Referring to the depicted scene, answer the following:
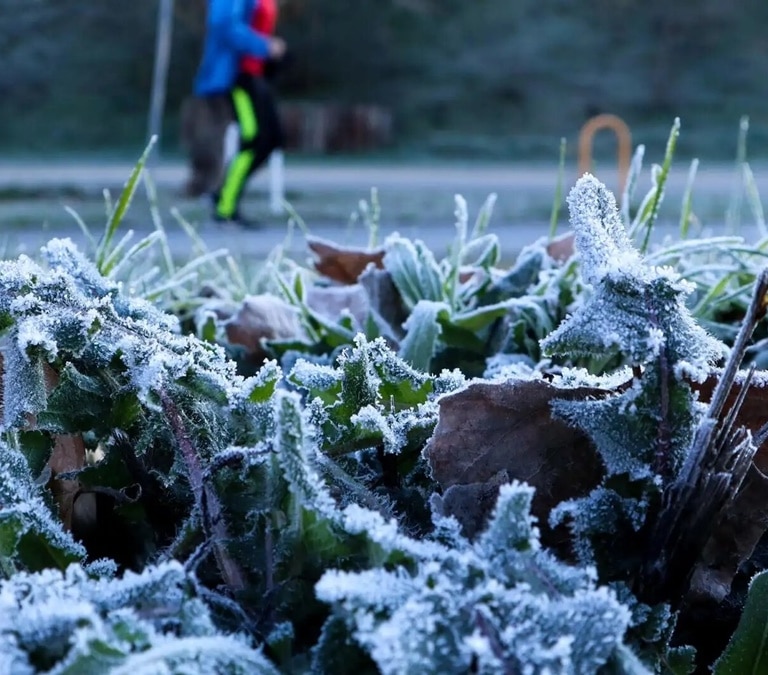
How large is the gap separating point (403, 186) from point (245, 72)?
20.0ft

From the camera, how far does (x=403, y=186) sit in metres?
15.2

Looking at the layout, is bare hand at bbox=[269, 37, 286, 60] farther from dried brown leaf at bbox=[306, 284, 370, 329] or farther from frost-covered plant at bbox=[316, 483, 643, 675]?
frost-covered plant at bbox=[316, 483, 643, 675]

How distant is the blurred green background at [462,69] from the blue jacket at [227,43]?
1396 cm

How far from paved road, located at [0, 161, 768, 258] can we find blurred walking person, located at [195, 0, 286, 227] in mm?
756

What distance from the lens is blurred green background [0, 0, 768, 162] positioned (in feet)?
79.0

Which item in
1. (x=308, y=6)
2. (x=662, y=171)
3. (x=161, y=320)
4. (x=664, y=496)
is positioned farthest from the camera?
(x=308, y=6)

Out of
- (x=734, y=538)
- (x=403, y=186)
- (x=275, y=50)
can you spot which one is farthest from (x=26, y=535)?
(x=403, y=186)

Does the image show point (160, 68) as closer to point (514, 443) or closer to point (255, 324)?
point (255, 324)

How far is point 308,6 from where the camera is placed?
27797 millimetres

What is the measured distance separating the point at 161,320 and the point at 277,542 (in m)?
0.25

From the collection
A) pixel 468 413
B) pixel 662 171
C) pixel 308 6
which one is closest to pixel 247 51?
pixel 662 171

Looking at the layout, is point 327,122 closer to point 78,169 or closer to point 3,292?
point 78,169

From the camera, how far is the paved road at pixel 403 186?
9516mm

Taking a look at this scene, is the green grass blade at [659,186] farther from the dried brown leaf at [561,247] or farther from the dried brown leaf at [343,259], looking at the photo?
the dried brown leaf at [343,259]
